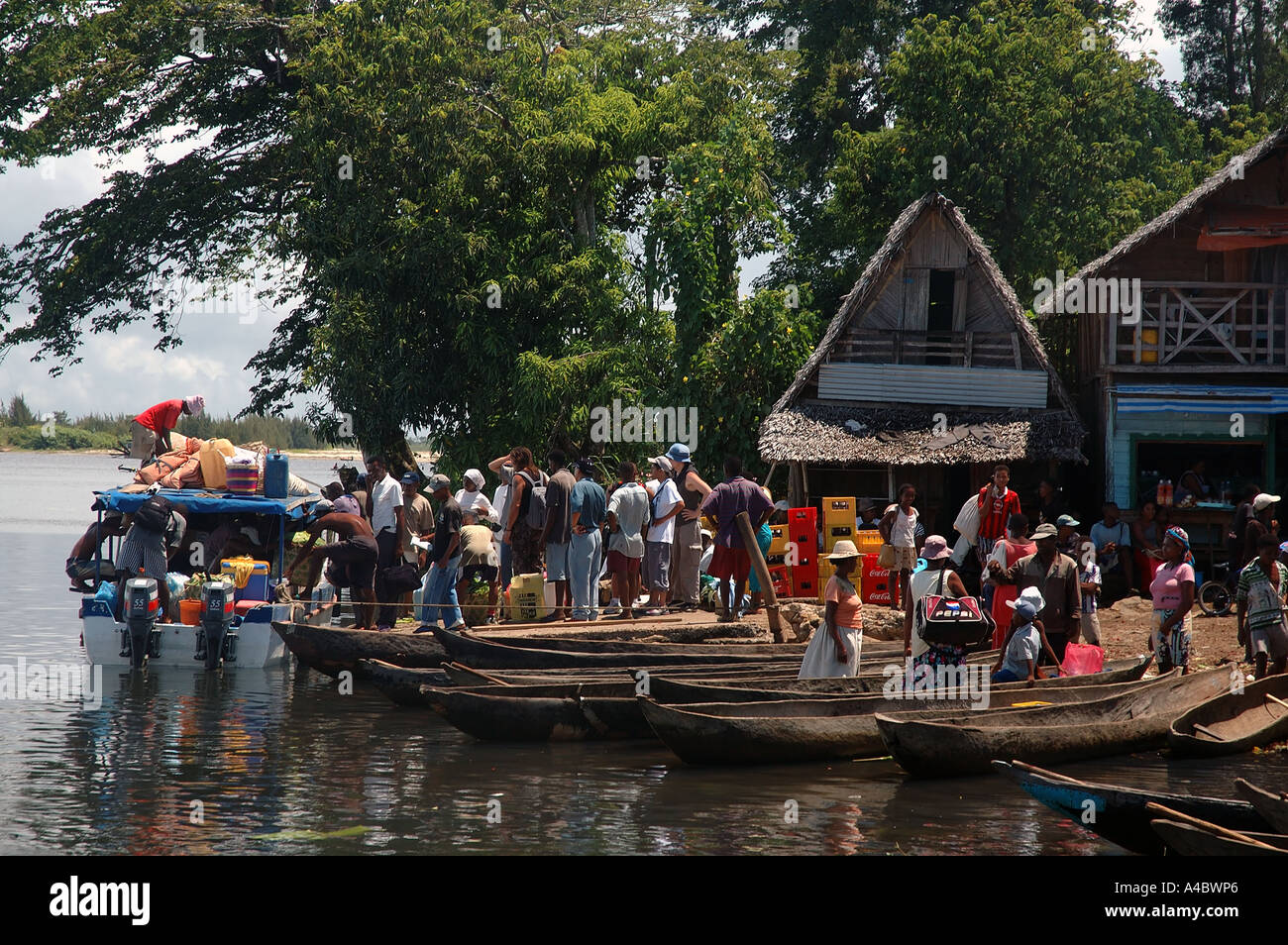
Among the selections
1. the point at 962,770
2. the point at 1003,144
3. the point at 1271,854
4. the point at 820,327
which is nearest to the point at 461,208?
the point at 820,327

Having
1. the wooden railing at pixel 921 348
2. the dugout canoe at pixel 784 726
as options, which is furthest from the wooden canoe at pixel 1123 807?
the wooden railing at pixel 921 348

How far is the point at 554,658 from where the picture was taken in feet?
Result: 49.8

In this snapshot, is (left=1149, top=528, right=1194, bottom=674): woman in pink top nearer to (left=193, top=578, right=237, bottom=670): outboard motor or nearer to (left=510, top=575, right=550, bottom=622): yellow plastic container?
(left=510, top=575, right=550, bottom=622): yellow plastic container

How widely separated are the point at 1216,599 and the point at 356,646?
12.1m

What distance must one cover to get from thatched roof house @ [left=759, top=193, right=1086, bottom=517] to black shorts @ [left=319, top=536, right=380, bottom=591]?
7984 millimetres

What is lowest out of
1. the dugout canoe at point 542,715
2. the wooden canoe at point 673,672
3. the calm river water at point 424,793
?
the calm river water at point 424,793

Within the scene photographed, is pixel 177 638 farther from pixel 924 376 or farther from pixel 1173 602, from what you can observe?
pixel 924 376

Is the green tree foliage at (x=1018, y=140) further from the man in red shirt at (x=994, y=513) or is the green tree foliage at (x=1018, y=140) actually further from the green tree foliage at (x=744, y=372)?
the man in red shirt at (x=994, y=513)

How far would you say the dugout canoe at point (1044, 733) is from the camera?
1136 cm

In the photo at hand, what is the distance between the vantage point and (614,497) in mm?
16594

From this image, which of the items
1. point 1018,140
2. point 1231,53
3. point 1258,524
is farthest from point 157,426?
point 1231,53

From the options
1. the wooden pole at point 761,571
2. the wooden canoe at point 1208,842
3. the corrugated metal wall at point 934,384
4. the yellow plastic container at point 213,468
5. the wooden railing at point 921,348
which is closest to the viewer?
the wooden canoe at point 1208,842

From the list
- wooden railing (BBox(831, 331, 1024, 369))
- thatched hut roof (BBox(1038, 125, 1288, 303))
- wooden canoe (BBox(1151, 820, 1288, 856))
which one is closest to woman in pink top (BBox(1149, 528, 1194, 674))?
wooden canoe (BBox(1151, 820, 1288, 856))

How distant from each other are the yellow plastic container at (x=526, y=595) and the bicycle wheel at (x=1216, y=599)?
9.41 meters
